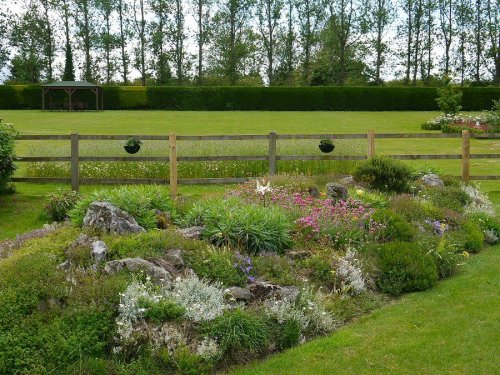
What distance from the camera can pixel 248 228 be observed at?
605 centimetres

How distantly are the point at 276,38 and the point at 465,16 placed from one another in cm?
1814

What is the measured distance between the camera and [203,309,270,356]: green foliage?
14.5 ft

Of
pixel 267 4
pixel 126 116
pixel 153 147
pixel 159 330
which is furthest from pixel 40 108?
pixel 159 330

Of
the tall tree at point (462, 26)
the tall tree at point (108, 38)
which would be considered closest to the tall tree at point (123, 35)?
the tall tree at point (108, 38)

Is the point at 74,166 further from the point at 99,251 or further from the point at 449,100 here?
the point at 449,100

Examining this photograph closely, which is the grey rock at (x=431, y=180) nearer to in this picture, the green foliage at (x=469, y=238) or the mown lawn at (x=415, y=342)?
the green foliage at (x=469, y=238)

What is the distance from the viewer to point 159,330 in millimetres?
4410

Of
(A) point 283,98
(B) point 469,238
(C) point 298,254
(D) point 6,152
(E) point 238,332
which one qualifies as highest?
(A) point 283,98

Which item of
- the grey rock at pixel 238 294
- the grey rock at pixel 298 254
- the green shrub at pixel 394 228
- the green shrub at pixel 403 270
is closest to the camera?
the grey rock at pixel 238 294

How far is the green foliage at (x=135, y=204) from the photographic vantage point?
6.52 m

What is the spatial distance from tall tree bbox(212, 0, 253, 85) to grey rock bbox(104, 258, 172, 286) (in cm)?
5039

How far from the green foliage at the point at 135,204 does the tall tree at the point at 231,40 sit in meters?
48.3

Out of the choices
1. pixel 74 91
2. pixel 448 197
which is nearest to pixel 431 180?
pixel 448 197

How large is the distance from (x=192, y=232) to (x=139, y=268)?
122 centimetres
